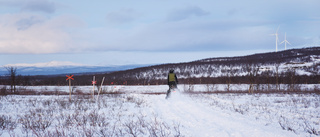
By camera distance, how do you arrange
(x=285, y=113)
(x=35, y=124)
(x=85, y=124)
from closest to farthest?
1. (x=85, y=124)
2. (x=35, y=124)
3. (x=285, y=113)

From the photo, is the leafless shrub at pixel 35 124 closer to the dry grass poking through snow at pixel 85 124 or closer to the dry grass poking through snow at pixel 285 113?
the dry grass poking through snow at pixel 85 124

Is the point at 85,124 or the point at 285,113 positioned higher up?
the point at 85,124

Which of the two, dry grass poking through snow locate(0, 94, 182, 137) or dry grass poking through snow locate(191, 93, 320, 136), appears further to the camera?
dry grass poking through snow locate(191, 93, 320, 136)

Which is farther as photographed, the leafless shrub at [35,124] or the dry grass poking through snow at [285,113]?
the dry grass poking through snow at [285,113]

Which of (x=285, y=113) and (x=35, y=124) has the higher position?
(x=35, y=124)

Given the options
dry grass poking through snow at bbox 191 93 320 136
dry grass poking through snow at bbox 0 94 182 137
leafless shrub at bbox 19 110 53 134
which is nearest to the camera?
dry grass poking through snow at bbox 0 94 182 137

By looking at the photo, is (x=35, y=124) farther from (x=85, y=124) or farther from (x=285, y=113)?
(x=285, y=113)

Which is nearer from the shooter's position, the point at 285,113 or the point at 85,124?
the point at 85,124

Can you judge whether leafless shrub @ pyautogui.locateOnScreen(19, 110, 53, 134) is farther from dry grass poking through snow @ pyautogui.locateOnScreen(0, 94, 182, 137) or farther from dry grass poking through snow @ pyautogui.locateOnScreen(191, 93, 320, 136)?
dry grass poking through snow @ pyautogui.locateOnScreen(191, 93, 320, 136)

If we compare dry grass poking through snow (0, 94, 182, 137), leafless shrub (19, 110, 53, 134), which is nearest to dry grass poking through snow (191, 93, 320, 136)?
dry grass poking through snow (0, 94, 182, 137)

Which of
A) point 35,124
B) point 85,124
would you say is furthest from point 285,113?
point 35,124

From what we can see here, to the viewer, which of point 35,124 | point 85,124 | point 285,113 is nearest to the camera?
point 85,124

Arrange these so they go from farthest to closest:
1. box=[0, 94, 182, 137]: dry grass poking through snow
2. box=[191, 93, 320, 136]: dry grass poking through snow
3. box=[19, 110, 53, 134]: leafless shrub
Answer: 1. box=[191, 93, 320, 136]: dry grass poking through snow
2. box=[19, 110, 53, 134]: leafless shrub
3. box=[0, 94, 182, 137]: dry grass poking through snow

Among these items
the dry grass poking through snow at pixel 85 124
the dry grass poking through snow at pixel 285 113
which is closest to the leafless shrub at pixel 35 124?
the dry grass poking through snow at pixel 85 124
